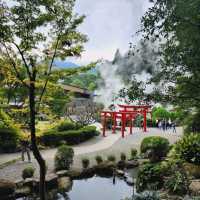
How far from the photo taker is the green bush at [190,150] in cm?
1750

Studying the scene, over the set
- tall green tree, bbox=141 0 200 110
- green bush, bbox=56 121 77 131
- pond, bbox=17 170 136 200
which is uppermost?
tall green tree, bbox=141 0 200 110

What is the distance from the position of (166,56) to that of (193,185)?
22.3 ft

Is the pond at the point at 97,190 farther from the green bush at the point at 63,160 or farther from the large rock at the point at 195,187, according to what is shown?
the large rock at the point at 195,187

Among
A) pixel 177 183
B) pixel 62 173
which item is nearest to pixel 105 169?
pixel 62 173

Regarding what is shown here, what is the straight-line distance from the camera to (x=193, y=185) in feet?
47.7

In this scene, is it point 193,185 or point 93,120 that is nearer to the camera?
point 193,185

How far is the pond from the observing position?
16750 mm

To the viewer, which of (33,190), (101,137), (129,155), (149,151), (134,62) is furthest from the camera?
(134,62)

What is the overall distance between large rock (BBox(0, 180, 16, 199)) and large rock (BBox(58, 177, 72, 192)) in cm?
242

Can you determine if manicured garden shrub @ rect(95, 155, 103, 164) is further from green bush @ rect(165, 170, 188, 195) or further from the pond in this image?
green bush @ rect(165, 170, 188, 195)

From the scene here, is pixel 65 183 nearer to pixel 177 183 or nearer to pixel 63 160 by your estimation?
pixel 63 160

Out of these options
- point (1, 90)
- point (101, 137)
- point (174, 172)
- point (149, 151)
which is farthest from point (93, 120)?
point (174, 172)

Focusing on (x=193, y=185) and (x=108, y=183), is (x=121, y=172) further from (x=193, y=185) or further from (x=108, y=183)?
(x=193, y=185)

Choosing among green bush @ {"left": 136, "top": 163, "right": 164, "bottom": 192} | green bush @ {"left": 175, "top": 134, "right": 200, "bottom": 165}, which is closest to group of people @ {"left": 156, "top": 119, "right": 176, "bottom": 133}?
green bush @ {"left": 175, "top": 134, "right": 200, "bottom": 165}
